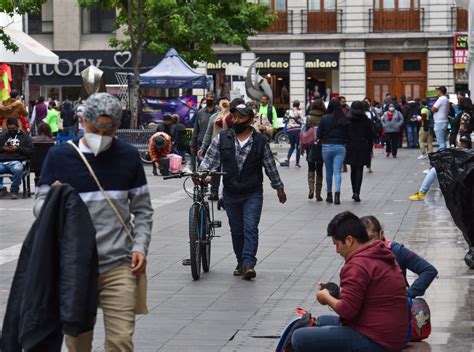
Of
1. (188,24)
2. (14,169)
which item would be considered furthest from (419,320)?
(188,24)

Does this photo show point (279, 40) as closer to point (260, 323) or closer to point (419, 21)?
point (419, 21)

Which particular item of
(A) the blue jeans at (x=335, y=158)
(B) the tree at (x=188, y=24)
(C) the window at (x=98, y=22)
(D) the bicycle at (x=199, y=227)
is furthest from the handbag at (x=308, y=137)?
(C) the window at (x=98, y=22)

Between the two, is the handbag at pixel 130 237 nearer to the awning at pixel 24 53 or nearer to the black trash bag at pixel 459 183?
the black trash bag at pixel 459 183

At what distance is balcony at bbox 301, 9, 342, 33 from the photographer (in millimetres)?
55656

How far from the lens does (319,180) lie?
21.0 metres

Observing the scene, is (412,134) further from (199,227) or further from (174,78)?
(199,227)

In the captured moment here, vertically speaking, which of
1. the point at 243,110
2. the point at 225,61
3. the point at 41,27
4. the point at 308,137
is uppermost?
the point at 41,27

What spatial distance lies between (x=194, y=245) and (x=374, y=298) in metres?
5.19

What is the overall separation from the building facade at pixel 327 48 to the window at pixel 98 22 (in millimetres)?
43

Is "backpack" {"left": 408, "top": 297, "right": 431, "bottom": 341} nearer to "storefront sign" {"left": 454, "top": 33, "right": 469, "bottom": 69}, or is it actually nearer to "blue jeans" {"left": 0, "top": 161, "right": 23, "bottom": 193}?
"blue jeans" {"left": 0, "top": 161, "right": 23, "bottom": 193}

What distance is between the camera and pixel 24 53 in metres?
30.4

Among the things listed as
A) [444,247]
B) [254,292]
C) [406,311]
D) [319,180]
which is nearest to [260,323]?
[254,292]

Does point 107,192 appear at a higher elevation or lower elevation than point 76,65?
lower

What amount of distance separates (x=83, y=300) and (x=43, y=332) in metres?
0.25
